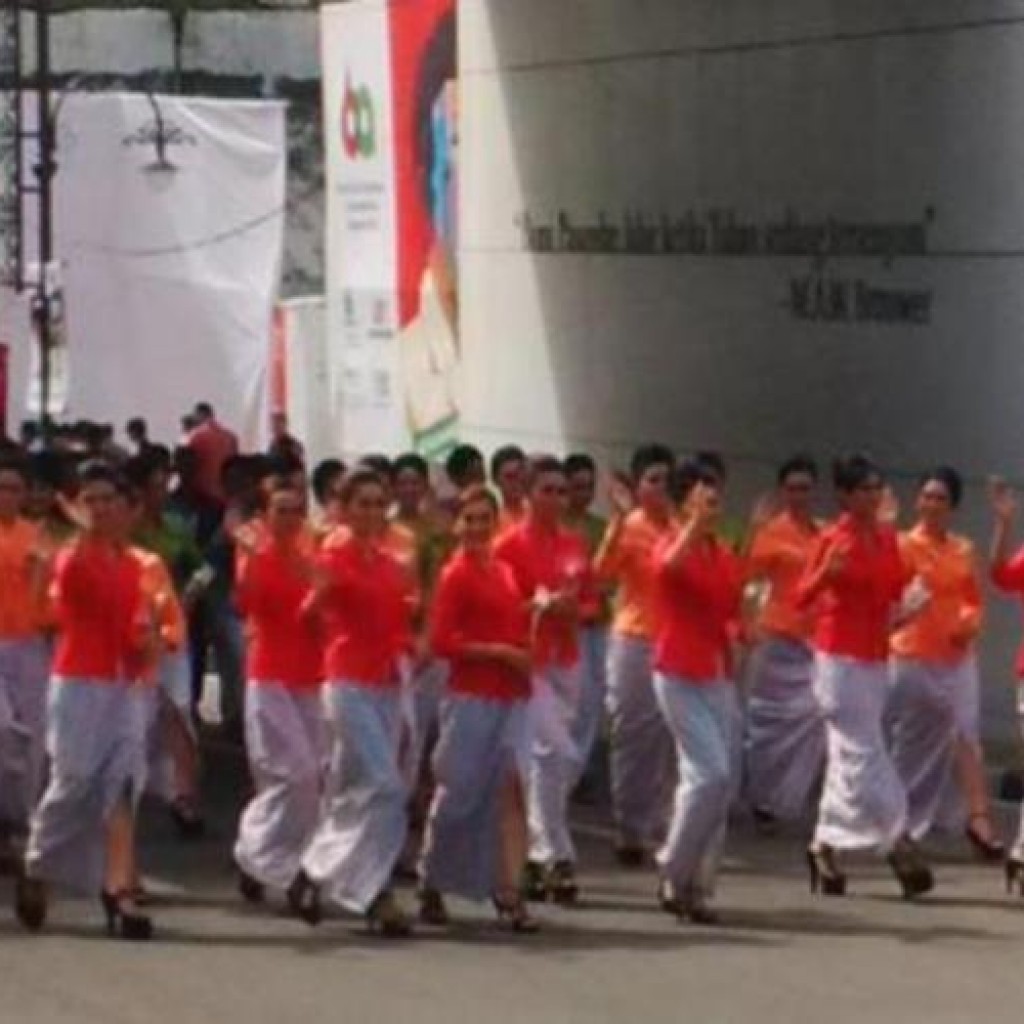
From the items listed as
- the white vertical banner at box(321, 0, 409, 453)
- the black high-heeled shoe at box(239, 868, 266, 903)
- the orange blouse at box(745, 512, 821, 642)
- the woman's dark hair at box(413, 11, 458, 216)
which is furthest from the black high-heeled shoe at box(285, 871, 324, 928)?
the white vertical banner at box(321, 0, 409, 453)

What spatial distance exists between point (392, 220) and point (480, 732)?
61.3ft

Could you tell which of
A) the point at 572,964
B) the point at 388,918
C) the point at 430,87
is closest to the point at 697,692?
the point at 388,918

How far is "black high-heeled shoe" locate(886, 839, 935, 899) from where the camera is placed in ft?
58.5

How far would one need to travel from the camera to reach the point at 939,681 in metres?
19.4

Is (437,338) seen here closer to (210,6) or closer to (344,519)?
(210,6)

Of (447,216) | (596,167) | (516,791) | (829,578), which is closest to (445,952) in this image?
(516,791)

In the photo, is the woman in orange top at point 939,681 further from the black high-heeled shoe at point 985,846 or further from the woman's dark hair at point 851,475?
the woman's dark hair at point 851,475

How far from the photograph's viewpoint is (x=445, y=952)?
16.3 m

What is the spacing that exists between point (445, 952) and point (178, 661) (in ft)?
14.6

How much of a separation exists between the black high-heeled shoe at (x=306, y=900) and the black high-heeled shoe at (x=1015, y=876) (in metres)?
2.79

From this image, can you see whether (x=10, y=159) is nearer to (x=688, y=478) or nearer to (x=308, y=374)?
(x=308, y=374)

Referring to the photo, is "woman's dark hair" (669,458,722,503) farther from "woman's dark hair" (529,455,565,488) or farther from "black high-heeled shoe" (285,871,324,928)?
"black high-heeled shoe" (285,871,324,928)

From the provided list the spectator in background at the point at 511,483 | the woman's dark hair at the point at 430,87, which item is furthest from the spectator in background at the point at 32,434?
the spectator in background at the point at 511,483

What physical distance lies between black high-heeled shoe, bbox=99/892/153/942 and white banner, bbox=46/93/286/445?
2550 centimetres
